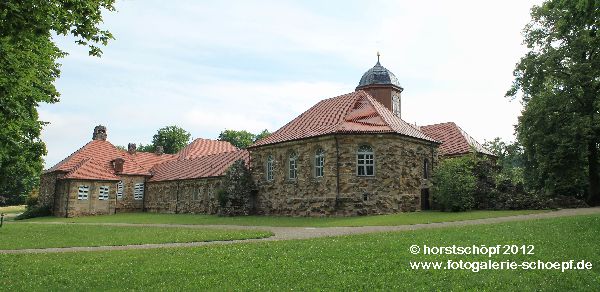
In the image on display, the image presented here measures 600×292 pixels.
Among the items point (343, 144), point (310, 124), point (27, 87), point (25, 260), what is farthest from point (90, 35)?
point (310, 124)

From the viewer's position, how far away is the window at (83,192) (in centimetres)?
4156

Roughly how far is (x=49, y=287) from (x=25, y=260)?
165 inches

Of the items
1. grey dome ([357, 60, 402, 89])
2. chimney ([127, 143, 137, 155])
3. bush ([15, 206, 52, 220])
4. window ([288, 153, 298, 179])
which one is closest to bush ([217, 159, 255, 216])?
window ([288, 153, 298, 179])

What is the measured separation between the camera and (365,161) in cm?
2772

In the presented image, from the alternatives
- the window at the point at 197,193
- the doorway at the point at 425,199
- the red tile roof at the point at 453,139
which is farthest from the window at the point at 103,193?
the red tile roof at the point at 453,139

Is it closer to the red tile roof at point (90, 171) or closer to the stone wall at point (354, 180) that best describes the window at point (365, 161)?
the stone wall at point (354, 180)

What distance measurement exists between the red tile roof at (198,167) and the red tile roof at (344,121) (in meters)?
7.11

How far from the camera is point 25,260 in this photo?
38.3 feet

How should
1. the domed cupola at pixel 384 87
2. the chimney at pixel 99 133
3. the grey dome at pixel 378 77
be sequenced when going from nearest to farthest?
the domed cupola at pixel 384 87 → the grey dome at pixel 378 77 → the chimney at pixel 99 133

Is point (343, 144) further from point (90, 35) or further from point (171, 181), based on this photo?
point (171, 181)

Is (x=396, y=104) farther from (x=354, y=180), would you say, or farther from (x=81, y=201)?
(x=81, y=201)

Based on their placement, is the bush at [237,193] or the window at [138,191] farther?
the window at [138,191]

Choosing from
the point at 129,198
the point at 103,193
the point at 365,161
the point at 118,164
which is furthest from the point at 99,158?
the point at 365,161

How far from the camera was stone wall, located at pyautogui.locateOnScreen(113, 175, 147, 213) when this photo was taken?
46.3m
